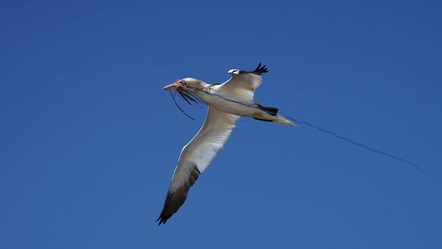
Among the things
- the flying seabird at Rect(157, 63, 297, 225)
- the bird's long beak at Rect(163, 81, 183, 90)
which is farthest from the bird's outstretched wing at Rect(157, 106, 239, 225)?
the bird's long beak at Rect(163, 81, 183, 90)

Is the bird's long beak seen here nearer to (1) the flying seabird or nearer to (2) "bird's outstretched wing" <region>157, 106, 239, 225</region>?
(1) the flying seabird

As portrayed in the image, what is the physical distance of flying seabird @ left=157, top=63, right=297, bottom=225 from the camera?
1582cm

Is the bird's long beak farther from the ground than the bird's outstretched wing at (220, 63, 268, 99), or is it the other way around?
the bird's outstretched wing at (220, 63, 268, 99)

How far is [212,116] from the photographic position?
58.4 ft

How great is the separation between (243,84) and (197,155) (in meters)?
3.57

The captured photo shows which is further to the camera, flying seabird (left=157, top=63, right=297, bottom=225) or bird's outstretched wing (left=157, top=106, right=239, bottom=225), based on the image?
bird's outstretched wing (left=157, top=106, right=239, bottom=225)

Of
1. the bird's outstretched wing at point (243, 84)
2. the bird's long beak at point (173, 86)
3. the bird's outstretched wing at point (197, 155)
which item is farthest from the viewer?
the bird's outstretched wing at point (197, 155)

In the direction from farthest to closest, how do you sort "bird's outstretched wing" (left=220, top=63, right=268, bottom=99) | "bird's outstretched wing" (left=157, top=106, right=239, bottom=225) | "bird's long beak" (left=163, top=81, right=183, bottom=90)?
"bird's outstretched wing" (left=157, top=106, right=239, bottom=225)
"bird's long beak" (left=163, top=81, right=183, bottom=90)
"bird's outstretched wing" (left=220, top=63, right=268, bottom=99)

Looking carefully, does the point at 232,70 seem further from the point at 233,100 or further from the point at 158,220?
the point at 158,220

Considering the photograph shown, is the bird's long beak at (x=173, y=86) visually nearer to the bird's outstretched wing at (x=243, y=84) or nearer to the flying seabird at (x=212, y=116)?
the flying seabird at (x=212, y=116)

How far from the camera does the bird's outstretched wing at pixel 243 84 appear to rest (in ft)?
50.5

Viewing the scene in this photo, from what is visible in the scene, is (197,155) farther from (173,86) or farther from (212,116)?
(173,86)

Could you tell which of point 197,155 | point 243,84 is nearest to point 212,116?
point 197,155

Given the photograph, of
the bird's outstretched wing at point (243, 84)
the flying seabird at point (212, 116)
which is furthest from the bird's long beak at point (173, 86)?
the bird's outstretched wing at point (243, 84)
